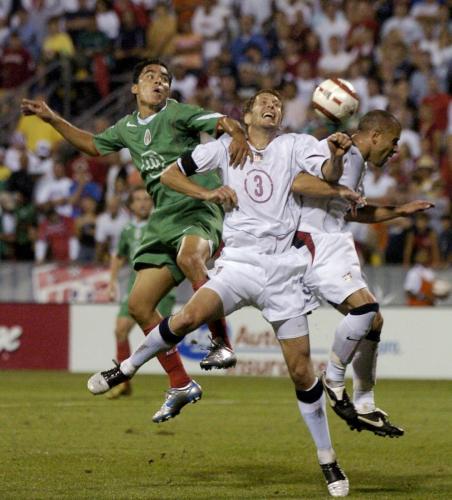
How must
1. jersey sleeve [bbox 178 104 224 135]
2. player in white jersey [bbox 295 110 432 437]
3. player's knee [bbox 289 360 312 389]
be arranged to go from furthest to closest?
1. jersey sleeve [bbox 178 104 224 135]
2. player in white jersey [bbox 295 110 432 437]
3. player's knee [bbox 289 360 312 389]

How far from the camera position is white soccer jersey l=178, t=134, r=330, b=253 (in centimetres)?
872

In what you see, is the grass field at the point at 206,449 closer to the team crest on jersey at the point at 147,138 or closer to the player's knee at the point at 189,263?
the player's knee at the point at 189,263

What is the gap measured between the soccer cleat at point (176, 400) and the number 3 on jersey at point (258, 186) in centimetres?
161

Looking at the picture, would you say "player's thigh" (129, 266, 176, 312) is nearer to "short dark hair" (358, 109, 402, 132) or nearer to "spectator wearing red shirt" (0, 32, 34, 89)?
"short dark hair" (358, 109, 402, 132)

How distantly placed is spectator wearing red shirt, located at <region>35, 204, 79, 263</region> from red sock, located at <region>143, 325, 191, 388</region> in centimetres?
992

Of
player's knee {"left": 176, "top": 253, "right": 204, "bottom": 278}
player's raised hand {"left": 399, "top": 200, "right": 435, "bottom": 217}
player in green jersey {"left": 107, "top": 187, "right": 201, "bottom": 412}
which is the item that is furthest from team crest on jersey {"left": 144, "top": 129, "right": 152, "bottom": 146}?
player in green jersey {"left": 107, "top": 187, "right": 201, "bottom": 412}

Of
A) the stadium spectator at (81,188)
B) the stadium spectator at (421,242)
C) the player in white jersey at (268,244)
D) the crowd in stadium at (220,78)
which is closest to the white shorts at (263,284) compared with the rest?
the player in white jersey at (268,244)

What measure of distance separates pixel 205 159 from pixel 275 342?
1003 centimetres

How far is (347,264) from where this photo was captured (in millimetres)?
9438

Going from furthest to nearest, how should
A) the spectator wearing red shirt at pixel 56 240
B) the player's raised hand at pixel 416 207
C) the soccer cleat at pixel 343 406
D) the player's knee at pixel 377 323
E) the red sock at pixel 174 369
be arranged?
the spectator wearing red shirt at pixel 56 240, the red sock at pixel 174 369, the player's knee at pixel 377 323, the soccer cleat at pixel 343 406, the player's raised hand at pixel 416 207

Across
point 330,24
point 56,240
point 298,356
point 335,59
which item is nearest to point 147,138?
point 298,356

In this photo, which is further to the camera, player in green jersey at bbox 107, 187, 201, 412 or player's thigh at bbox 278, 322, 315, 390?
player in green jersey at bbox 107, 187, 201, 412

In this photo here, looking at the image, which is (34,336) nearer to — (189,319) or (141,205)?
(141,205)

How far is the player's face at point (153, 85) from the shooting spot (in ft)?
33.3
